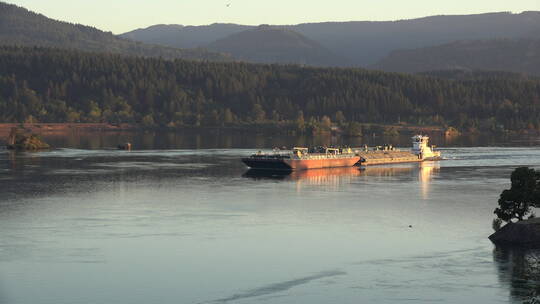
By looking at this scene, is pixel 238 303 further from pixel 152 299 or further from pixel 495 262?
pixel 495 262

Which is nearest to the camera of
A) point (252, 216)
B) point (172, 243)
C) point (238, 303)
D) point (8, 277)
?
point (238, 303)

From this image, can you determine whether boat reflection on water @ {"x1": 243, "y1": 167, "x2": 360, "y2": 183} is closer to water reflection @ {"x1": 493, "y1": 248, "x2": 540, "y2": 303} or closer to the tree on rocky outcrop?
the tree on rocky outcrop

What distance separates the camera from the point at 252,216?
118438mm

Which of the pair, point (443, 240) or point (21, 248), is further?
point (443, 240)

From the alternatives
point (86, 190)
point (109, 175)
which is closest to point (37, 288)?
point (86, 190)

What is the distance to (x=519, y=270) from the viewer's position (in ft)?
278

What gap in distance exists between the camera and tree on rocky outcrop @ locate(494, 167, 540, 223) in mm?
96562

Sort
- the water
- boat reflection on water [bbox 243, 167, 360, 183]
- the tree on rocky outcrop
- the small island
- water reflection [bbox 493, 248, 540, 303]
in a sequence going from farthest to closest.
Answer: boat reflection on water [bbox 243, 167, 360, 183] < the tree on rocky outcrop < the small island < the water < water reflection [bbox 493, 248, 540, 303]

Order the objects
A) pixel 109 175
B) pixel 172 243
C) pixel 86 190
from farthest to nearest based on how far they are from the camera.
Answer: pixel 109 175 → pixel 86 190 → pixel 172 243

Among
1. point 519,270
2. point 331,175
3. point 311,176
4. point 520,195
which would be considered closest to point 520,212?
point 520,195

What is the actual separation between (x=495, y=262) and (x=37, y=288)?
42821 millimetres

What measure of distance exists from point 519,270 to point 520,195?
1435 centimetres

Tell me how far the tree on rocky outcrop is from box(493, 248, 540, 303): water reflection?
6.67 m

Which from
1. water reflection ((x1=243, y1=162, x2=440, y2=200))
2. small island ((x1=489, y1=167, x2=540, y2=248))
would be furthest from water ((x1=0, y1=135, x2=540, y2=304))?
water reflection ((x1=243, y1=162, x2=440, y2=200))
